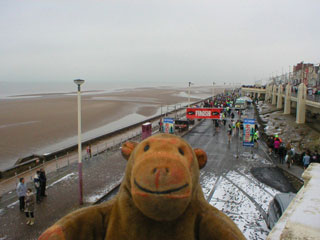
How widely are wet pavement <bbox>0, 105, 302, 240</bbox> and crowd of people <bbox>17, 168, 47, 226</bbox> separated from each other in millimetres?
255

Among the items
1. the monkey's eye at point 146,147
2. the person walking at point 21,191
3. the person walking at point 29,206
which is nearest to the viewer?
the monkey's eye at point 146,147

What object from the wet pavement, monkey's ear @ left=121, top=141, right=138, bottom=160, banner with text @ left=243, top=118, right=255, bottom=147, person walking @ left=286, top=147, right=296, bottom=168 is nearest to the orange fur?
monkey's ear @ left=121, top=141, right=138, bottom=160

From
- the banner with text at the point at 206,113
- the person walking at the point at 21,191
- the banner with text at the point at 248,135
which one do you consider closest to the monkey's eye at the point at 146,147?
the person walking at the point at 21,191

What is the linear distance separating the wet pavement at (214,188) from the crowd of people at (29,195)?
0.26 m

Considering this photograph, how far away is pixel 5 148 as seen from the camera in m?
22.7

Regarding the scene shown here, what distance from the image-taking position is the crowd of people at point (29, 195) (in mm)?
8281

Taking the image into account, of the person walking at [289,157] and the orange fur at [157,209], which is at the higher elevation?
the orange fur at [157,209]

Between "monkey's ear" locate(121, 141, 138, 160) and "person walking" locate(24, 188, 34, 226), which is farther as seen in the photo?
"person walking" locate(24, 188, 34, 226)

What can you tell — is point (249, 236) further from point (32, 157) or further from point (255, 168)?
point (32, 157)

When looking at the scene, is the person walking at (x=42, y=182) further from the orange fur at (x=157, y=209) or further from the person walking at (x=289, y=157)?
the person walking at (x=289, y=157)

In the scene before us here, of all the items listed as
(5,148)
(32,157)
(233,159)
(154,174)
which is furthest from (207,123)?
(154,174)

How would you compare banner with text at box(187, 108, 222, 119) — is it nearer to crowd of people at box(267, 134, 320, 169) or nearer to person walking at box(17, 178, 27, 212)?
crowd of people at box(267, 134, 320, 169)

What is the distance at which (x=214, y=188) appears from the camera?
36.2ft

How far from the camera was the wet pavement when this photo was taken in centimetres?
841
